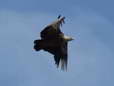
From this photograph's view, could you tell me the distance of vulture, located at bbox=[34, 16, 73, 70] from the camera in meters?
34.7

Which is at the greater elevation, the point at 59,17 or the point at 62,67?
the point at 59,17

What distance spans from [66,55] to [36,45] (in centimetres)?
326

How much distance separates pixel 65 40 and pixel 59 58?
69.3 inches

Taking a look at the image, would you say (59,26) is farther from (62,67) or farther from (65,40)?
(62,67)

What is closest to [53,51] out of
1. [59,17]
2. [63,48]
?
[63,48]

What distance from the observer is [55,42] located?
35344 millimetres

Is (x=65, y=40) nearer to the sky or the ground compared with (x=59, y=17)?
nearer to the ground

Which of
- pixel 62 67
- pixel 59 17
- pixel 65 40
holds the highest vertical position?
pixel 59 17

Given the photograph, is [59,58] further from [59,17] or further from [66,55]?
[59,17]

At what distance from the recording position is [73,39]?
117 feet

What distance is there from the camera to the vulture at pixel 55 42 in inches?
1367

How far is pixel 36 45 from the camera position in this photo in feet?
114

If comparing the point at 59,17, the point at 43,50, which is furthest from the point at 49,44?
the point at 59,17

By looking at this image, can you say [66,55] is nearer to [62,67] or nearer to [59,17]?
Answer: [62,67]
